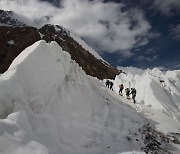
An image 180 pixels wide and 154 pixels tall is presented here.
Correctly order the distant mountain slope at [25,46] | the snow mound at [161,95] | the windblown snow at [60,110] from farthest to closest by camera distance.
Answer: the distant mountain slope at [25,46]
the snow mound at [161,95]
the windblown snow at [60,110]

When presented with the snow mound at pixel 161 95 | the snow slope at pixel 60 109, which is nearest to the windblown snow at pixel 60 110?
the snow slope at pixel 60 109

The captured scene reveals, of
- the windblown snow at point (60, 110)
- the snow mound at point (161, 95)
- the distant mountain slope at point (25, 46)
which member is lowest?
the windblown snow at point (60, 110)

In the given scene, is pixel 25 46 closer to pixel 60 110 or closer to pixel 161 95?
pixel 161 95

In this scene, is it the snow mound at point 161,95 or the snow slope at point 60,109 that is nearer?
the snow slope at point 60,109

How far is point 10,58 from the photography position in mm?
106125

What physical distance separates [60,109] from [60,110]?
0.22 ft

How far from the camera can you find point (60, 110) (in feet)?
53.6

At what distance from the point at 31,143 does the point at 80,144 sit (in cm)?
551

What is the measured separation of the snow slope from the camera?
13938 mm

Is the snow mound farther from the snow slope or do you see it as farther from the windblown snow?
the snow slope

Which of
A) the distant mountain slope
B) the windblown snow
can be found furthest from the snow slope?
the distant mountain slope

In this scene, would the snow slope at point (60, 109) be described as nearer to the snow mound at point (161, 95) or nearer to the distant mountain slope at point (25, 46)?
the snow mound at point (161, 95)

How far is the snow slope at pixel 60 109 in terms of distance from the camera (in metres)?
13.9

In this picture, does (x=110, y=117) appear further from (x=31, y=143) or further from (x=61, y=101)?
(x=31, y=143)
